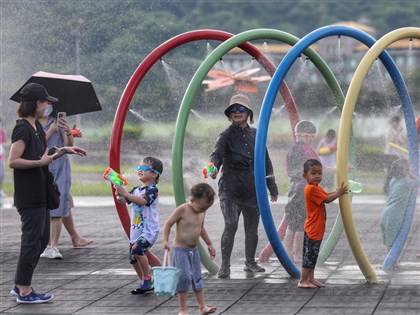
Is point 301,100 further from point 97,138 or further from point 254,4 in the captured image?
point 254,4

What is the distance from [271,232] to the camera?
32.6 ft

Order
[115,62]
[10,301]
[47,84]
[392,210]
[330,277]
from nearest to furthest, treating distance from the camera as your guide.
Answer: [10,301], [330,277], [392,210], [47,84], [115,62]

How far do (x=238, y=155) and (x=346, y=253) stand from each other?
7.02 feet

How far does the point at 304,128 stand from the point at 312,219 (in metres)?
1.32

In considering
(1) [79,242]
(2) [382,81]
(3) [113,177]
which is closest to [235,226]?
(3) [113,177]

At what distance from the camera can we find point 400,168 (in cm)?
1120

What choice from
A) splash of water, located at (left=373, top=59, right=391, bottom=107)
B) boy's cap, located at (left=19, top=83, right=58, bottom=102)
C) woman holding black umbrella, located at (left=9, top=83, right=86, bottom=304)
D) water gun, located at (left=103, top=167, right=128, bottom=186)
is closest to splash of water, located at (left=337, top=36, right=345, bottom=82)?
splash of water, located at (left=373, top=59, right=391, bottom=107)

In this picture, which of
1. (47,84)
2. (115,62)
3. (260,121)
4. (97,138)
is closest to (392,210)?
(260,121)

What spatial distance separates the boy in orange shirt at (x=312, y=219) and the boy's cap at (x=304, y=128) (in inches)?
43.2

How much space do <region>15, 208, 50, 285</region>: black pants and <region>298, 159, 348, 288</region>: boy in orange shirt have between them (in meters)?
2.27

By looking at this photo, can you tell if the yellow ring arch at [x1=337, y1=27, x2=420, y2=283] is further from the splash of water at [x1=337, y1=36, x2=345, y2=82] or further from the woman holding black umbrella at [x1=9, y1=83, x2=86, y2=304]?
the woman holding black umbrella at [x1=9, y1=83, x2=86, y2=304]

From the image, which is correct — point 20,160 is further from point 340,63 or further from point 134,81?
point 340,63

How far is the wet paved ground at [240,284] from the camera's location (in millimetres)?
8953

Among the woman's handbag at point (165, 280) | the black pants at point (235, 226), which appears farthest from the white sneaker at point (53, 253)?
the woman's handbag at point (165, 280)
